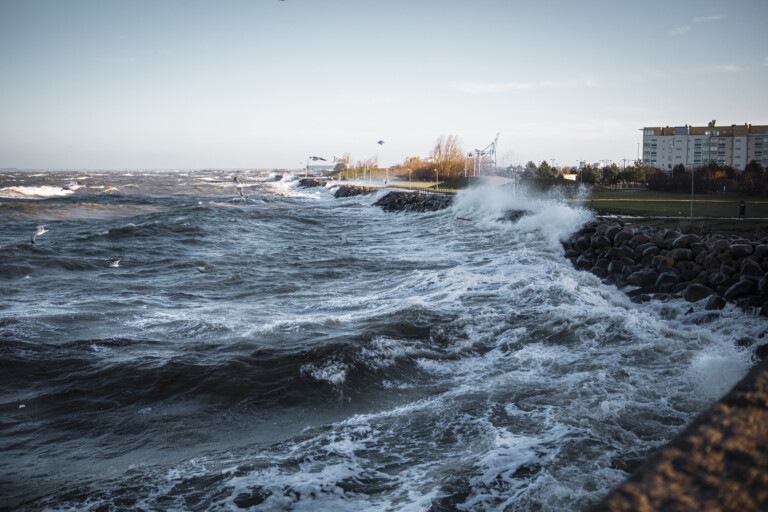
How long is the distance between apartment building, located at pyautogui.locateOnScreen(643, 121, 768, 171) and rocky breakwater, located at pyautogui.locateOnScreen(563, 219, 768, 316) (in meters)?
74.2

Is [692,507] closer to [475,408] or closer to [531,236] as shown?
[475,408]

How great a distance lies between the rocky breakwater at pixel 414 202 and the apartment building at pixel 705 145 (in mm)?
54420

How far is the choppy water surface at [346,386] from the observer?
4.80m

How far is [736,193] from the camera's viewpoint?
28.2 m

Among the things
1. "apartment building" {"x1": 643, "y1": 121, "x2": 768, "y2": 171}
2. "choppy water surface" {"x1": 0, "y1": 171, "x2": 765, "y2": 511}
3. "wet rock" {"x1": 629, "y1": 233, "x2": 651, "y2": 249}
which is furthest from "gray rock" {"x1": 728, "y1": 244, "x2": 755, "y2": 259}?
"apartment building" {"x1": 643, "y1": 121, "x2": 768, "y2": 171}

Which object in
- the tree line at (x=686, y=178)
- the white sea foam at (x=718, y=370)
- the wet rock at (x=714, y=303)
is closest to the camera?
the white sea foam at (x=718, y=370)

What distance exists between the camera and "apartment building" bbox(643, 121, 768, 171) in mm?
83500

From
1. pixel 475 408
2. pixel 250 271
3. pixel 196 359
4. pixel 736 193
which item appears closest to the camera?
pixel 475 408

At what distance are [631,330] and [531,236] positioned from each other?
1144cm

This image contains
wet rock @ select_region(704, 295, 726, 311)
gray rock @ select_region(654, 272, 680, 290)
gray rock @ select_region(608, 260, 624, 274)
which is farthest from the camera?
gray rock @ select_region(608, 260, 624, 274)

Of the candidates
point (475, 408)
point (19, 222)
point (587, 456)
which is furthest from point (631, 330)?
point (19, 222)

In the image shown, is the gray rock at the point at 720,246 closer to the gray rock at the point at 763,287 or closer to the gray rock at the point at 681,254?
the gray rock at the point at 681,254

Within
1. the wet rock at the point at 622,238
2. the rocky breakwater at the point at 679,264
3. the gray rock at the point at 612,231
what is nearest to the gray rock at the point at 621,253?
the rocky breakwater at the point at 679,264

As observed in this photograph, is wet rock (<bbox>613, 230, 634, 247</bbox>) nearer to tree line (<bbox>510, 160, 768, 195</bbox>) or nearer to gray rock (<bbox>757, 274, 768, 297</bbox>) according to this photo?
gray rock (<bbox>757, 274, 768, 297</bbox>)
